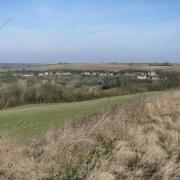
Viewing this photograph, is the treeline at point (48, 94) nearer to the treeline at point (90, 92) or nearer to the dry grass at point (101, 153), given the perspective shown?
the treeline at point (90, 92)

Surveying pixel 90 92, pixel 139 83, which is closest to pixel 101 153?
pixel 90 92

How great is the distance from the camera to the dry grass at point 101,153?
6.77 m

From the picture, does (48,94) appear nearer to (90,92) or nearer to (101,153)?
(90,92)

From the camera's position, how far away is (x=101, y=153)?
838 centimetres

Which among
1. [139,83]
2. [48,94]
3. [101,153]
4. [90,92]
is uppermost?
[101,153]

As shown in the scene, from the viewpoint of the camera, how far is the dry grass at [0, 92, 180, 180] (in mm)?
6770

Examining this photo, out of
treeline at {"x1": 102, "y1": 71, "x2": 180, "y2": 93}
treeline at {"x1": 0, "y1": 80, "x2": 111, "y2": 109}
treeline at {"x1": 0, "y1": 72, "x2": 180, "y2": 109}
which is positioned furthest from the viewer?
treeline at {"x1": 102, "y1": 71, "x2": 180, "y2": 93}

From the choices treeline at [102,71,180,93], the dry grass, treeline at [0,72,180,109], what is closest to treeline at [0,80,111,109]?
treeline at [0,72,180,109]

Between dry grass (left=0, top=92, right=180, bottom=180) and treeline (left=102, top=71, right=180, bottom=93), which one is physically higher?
dry grass (left=0, top=92, right=180, bottom=180)

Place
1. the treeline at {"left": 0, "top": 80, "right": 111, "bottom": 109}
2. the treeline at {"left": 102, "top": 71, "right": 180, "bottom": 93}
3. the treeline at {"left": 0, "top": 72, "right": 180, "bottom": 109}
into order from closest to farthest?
the treeline at {"left": 0, "top": 80, "right": 111, "bottom": 109} < the treeline at {"left": 0, "top": 72, "right": 180, "bottom": 109} < the treeline at {"left": 102, "top": 71, "right": 180, "bottom": 93}

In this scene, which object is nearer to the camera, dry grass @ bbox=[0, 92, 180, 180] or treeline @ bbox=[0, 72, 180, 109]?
dry grass @ bbox=[0, 92, 180, 180]

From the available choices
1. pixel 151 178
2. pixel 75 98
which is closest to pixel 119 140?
pixel 151 178

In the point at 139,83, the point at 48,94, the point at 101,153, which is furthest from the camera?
the point at 139,83

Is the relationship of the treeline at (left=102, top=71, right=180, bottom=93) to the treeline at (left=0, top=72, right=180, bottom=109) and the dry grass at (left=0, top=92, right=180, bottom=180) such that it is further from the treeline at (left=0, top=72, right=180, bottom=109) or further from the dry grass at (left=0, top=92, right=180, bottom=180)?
the dry grass at (left=0, top=92, right=180, bottom=180)
